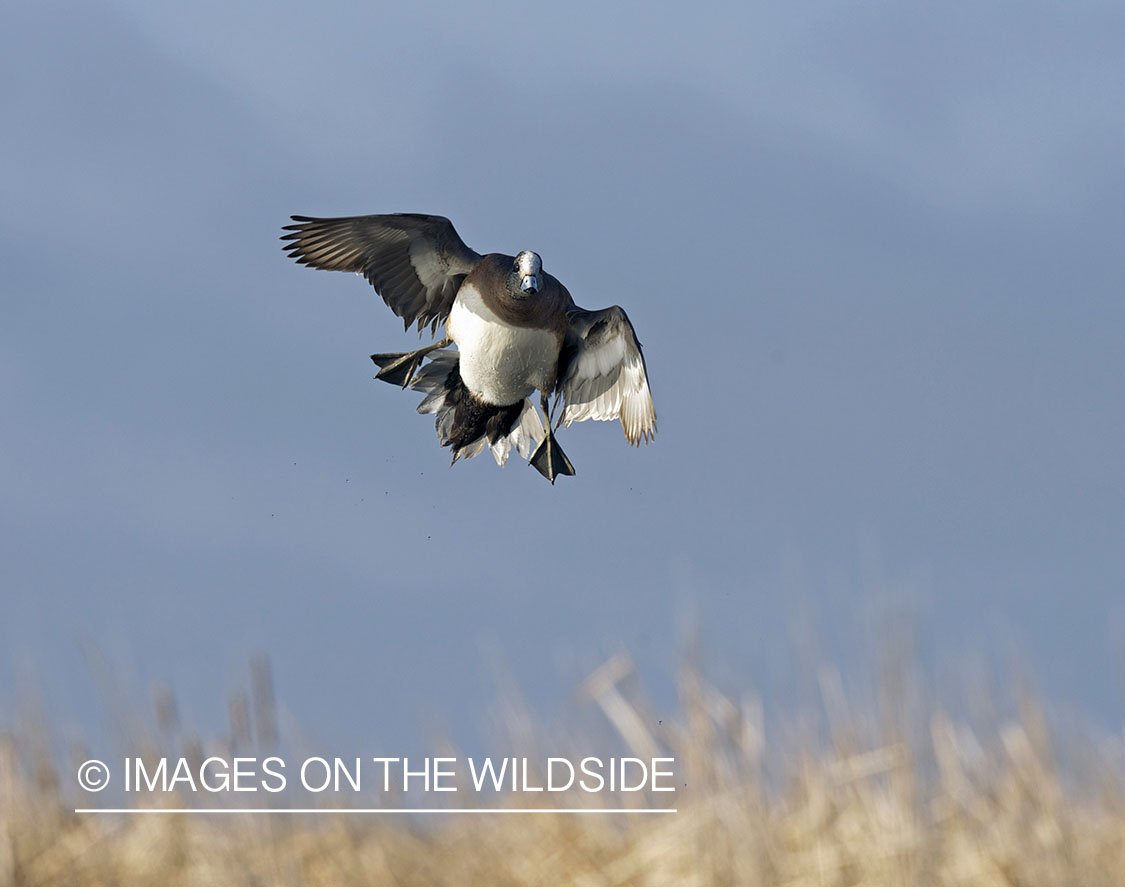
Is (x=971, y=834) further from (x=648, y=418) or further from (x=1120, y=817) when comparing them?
(x=648, y=418)

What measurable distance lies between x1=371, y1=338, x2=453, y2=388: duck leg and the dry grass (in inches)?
158

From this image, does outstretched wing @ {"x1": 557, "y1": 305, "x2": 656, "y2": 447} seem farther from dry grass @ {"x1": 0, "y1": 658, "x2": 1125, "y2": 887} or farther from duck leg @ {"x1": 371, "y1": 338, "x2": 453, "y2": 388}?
dry grass @ {"x1": 0, "y1": 658, "x2": 1125, "y2": 887}

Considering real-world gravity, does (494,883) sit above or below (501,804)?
below

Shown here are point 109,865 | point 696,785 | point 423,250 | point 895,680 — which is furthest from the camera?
point 423,250

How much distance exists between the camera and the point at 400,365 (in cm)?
971

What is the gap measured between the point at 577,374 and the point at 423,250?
1544 mm

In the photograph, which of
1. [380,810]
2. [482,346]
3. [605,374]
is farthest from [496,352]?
[380,810]

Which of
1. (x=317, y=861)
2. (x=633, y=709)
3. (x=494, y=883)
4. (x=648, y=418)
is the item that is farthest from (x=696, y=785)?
(x=648, y=418)

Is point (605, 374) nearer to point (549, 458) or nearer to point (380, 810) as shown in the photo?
point (549, 458)

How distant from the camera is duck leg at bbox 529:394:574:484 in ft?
31.7

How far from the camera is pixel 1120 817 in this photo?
6.52 m

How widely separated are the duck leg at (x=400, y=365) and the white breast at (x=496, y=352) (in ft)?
1.35

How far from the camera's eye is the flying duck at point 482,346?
9.04 metres

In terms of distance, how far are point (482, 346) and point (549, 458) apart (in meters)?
1.20
